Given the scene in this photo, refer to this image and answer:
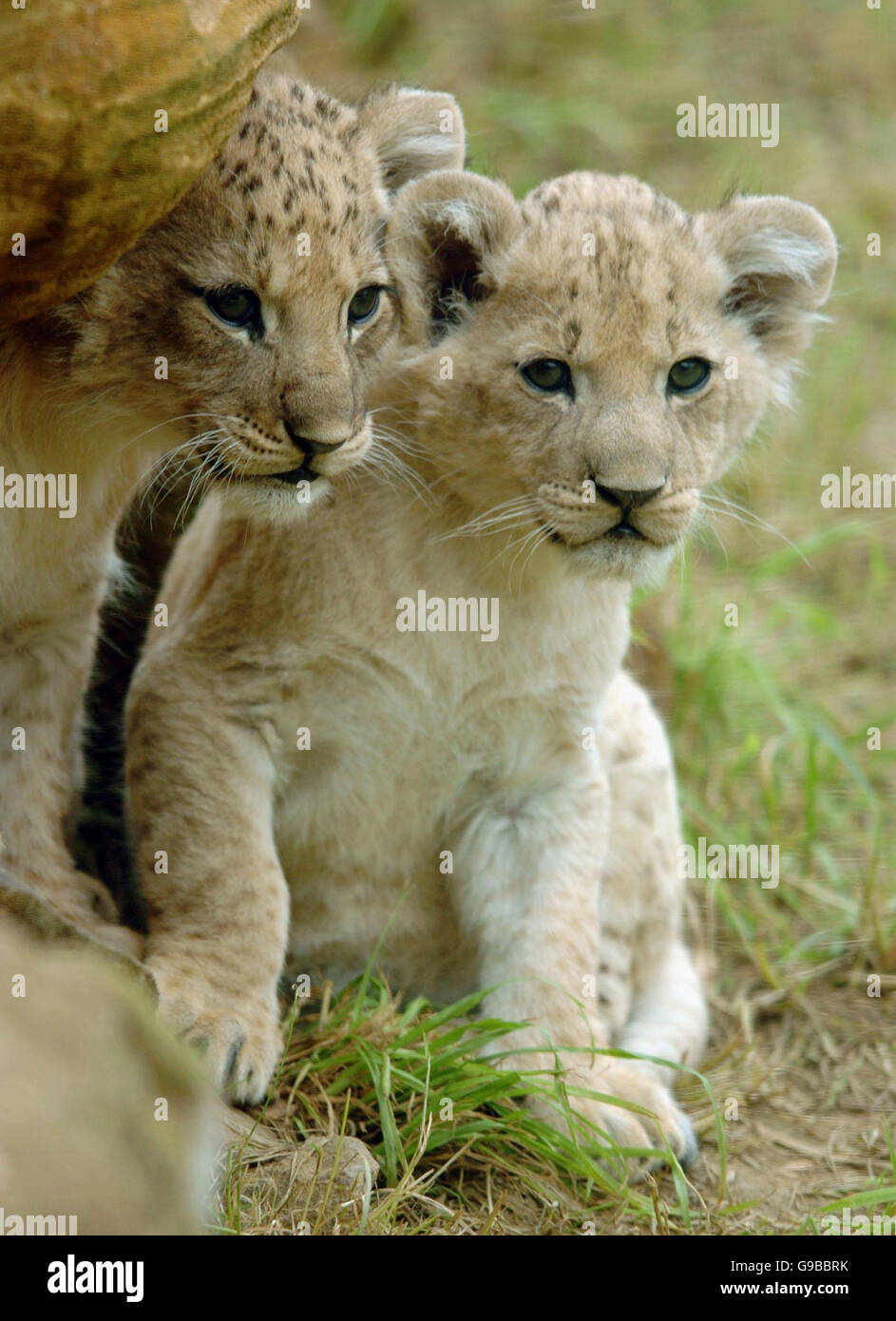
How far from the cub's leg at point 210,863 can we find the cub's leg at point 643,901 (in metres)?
1.33

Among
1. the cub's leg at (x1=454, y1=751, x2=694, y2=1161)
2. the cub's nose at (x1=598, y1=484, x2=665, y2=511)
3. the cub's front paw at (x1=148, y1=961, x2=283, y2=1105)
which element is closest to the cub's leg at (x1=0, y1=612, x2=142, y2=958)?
the cub's front paw at (x1=148, y1=961, x2=283, y2=1105)

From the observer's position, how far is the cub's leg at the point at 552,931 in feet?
15.6

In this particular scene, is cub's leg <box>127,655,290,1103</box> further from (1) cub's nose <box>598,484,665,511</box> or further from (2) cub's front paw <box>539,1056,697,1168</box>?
(1) cub's nose <box>598,484,665,511</box>

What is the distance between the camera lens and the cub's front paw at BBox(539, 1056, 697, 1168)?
466cm

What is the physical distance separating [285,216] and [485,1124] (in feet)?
8.02

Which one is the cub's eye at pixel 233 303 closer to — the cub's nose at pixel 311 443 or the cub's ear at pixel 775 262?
the cub's nose at pixel 311 443

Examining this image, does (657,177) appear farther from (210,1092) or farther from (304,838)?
(210,1092)

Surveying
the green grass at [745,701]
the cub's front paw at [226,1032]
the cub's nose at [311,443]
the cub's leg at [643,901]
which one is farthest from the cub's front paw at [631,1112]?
the cub's nose at [311,443]

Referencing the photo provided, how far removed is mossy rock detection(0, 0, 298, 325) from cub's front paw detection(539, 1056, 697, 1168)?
2611 millimetres

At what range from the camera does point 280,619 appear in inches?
186

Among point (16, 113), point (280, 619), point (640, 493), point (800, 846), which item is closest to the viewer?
point (16, 113)

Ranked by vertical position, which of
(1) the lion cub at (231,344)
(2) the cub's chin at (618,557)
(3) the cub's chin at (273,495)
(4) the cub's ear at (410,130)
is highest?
(4) the cub's ear at (410,130)

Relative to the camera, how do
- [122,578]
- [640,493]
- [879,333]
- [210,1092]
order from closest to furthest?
[210,1092], [640,493], [122,578], [879,333]
